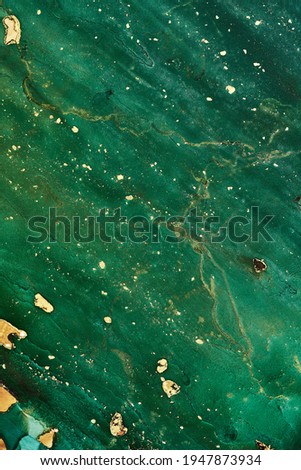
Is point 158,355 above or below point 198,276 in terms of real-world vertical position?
below

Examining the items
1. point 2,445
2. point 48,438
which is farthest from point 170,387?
point 2,445

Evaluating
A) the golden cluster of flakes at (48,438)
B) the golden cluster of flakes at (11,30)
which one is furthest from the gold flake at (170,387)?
the golden cluster of flakes at (11,30)

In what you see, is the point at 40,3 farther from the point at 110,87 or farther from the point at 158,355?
the point at 158,355

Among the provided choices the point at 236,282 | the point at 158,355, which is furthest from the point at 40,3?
the point at 158,355

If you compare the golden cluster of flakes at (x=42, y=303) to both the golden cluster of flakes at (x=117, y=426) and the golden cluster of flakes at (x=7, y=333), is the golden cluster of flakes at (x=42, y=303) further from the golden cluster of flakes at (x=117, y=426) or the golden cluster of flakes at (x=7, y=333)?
the golden cluster of flakes at (x=117, y=426)

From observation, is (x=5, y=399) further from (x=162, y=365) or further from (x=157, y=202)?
(x=157, y=202)
